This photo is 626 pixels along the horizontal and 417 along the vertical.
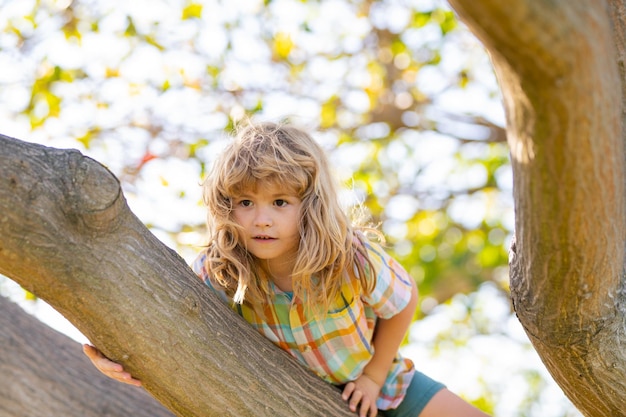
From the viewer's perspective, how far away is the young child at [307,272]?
2.62m

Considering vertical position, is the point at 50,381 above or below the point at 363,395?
below

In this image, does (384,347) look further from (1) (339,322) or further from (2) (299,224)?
(2) (299,224)

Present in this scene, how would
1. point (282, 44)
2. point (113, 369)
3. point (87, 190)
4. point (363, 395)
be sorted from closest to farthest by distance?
point (87, 190), point (113, 369), point (363, 395), point (282, 44)

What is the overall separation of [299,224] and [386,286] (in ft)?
1.35

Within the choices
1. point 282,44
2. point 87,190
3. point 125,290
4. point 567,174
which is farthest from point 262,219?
point 282,44

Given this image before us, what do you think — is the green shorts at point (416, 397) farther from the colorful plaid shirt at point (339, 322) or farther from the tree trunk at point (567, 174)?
the tree trunk at point (567, 174)

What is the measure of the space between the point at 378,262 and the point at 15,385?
4.34 feet

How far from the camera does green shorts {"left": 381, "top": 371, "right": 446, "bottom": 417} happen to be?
3.01m

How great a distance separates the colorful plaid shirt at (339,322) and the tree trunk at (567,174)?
0.74 m

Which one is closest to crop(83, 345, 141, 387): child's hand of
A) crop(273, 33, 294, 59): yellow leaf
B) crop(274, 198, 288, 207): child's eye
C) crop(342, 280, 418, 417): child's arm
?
crop(274, 198, 288, 207): child's eye

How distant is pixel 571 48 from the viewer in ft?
4.75

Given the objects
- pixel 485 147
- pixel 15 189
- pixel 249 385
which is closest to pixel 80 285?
pixel 15 189

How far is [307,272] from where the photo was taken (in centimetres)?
262

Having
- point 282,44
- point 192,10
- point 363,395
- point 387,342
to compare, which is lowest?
point 363,395
